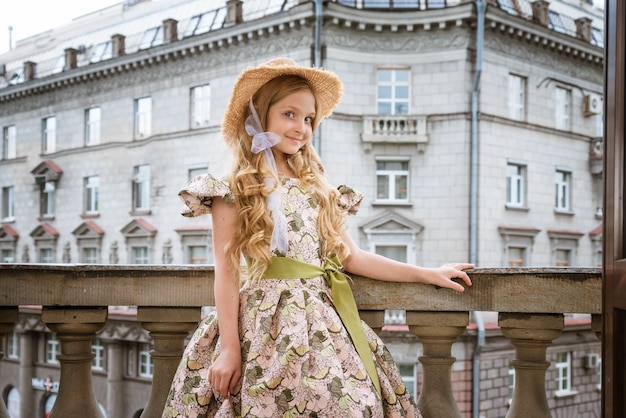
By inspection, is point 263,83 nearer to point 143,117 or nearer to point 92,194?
point 143,117

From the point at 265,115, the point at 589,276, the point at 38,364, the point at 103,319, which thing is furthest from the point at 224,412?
the point at 38,364

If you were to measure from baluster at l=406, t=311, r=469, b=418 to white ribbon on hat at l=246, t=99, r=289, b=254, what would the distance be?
575mm

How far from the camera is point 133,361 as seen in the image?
2077 cm

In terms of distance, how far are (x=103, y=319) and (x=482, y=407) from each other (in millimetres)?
16464

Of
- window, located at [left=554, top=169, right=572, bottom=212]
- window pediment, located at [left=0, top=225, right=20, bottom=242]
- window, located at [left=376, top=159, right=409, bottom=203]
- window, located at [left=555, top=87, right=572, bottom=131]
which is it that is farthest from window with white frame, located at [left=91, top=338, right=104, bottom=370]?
window, located at [left=555, top=87, right=572, bottom=131]

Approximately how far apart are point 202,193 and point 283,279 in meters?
0.37

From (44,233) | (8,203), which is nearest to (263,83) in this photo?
(44,233)

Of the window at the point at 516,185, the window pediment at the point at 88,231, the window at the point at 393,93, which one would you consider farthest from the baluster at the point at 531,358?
the window pediment at the point at 88,231

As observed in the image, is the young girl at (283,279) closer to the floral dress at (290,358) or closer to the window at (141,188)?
the floral dress at (290,358)

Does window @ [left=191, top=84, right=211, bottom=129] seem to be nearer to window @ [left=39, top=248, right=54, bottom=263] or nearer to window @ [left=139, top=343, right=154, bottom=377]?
window @ [left=139, top=343, right=154, bottom=377]

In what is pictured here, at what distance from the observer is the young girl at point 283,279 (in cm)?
197

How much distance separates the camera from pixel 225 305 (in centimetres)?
208

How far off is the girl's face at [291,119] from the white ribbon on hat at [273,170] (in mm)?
38

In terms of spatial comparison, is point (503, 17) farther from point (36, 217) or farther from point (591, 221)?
point (36, 217)
